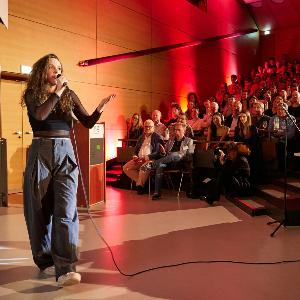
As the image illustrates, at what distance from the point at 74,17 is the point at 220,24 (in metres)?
5.97

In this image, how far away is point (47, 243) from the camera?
258 cm

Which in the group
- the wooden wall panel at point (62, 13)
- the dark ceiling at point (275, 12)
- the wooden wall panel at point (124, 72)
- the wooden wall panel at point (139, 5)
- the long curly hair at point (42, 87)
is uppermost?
the dark ceiling at point (275, 12)

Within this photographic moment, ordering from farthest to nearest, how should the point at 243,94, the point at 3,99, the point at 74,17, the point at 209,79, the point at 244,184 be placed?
the point at 209,79, the point at 243,94, the point at 74,17, the point at 3,99, the point at 244,184

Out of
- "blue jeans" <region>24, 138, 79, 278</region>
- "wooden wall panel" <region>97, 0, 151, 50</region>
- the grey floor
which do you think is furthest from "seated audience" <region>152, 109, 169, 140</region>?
"blue jeans" <region>24, 138, 79, 278</region>

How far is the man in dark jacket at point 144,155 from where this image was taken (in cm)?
635

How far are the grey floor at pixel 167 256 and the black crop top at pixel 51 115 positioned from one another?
0.98 metres

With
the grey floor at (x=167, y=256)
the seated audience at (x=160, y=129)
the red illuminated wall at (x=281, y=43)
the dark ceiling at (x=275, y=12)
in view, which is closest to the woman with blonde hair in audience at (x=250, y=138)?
the grey floor at (x=167, y=256)

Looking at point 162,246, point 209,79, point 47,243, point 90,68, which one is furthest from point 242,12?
point 47,243

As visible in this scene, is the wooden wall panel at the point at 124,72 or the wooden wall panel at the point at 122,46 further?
the wooden wall panel at the point at 124,72

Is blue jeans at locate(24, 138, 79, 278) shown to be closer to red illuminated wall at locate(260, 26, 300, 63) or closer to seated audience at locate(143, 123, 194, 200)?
seated audience at locate(143, 123, 194, 200)

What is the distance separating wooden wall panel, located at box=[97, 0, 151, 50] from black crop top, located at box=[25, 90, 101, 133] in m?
5.71

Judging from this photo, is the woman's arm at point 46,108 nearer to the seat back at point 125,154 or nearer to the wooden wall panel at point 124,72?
the seat back at point 125,154

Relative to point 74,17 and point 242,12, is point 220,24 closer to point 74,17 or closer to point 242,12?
point 242,12

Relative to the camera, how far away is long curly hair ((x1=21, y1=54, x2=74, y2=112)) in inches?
94.3
